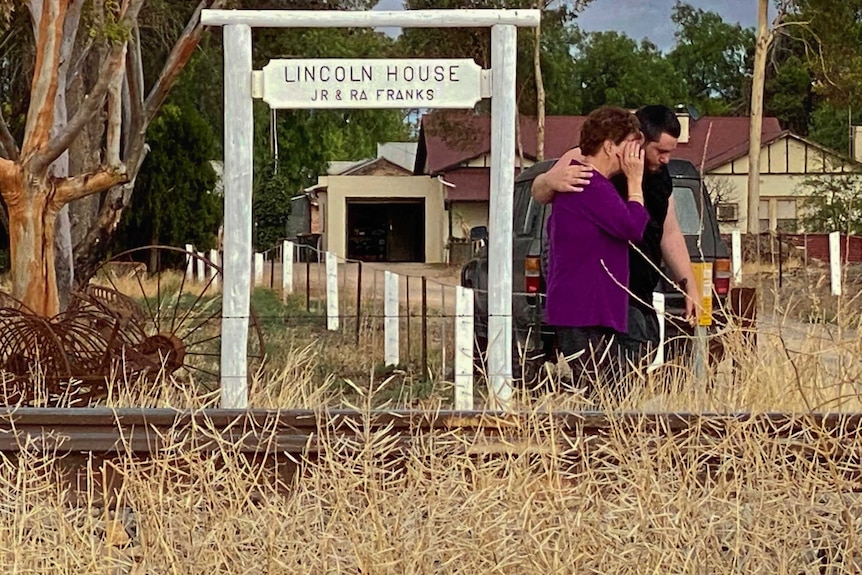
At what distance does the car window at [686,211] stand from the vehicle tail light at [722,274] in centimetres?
41

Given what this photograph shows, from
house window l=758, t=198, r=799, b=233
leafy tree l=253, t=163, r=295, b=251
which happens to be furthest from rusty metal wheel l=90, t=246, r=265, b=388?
leafy tree l=253, t=163, r=295, b=251

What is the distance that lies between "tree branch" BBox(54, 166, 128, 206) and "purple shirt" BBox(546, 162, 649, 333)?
5236 millimetres

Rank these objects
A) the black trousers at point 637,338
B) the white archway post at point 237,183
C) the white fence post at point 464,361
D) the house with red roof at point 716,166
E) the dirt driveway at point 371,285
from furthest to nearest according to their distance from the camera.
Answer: the house with red roof at point 716,166 → the dirt driveway at point 371,285 → the white archway post at point 237,183 → the white fence post at point 464,361 → the black trousers at point 637,338

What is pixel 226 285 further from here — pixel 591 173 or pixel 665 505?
pixel 665 505

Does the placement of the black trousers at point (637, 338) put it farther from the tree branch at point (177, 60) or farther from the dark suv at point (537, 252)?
the tree branch at point (177, 60)

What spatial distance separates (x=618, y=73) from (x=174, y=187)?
53.6 m

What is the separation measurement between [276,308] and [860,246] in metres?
21.4

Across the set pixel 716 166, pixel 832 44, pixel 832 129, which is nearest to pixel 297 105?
pixel 832 44

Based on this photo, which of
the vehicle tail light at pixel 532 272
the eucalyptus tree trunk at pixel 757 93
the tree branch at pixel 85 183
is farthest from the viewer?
the eucalyptus tree trunk at pixel 757 93

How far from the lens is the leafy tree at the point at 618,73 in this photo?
78.1 meters

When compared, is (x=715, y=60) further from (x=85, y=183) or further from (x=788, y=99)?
(x=85, y=183)

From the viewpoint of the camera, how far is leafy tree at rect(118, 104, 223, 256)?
32.3m

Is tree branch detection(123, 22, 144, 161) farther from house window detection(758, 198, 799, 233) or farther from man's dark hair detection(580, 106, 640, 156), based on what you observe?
house window detection(758, 198, 799, 233)

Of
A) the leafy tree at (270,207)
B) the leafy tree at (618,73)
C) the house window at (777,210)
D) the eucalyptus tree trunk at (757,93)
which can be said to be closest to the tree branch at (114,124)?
the eucalyptus tree trunk at (757,93)
